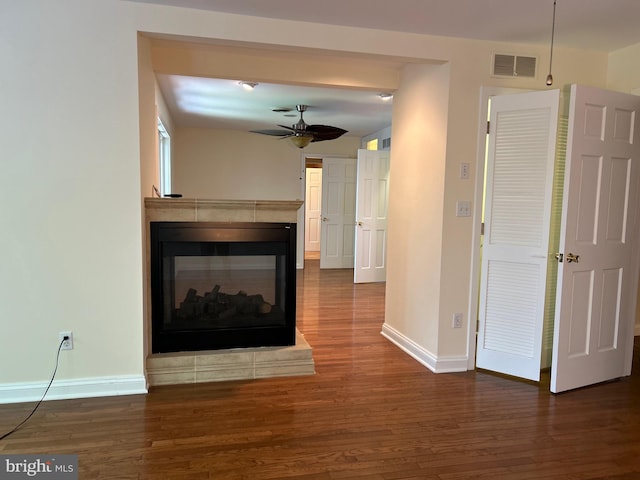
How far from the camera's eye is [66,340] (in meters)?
2.78

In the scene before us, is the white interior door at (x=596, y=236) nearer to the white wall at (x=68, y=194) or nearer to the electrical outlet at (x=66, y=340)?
the white wall at (x=68, y=194)

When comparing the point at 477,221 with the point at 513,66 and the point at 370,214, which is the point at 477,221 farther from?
the point at 370,214

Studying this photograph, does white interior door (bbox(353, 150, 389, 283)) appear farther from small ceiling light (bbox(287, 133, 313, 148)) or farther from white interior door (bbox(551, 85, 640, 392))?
white interior door (bbox(551, 85, 640, 392))

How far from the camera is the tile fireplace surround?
3066mm

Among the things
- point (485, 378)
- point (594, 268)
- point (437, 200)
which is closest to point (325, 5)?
point (437, 200)

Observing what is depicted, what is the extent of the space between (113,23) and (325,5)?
1304 mm

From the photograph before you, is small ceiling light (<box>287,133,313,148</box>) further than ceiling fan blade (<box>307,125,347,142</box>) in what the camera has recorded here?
Yes

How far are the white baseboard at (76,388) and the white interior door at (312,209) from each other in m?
7.74

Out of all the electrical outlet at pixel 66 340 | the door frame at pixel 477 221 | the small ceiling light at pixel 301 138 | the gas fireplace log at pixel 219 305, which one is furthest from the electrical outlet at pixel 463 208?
the electrical outlet at pixel 66 340

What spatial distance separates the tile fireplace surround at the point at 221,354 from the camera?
10.1ft

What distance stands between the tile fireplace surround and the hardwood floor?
97 millimetres

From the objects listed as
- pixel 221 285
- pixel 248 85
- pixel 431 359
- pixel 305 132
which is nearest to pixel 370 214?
pixel 305 132

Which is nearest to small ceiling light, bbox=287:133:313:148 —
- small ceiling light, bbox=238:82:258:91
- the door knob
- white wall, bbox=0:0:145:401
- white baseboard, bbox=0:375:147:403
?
small ceiling light, bbox=238:82:258:91

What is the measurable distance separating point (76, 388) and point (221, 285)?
1137 millimetres
